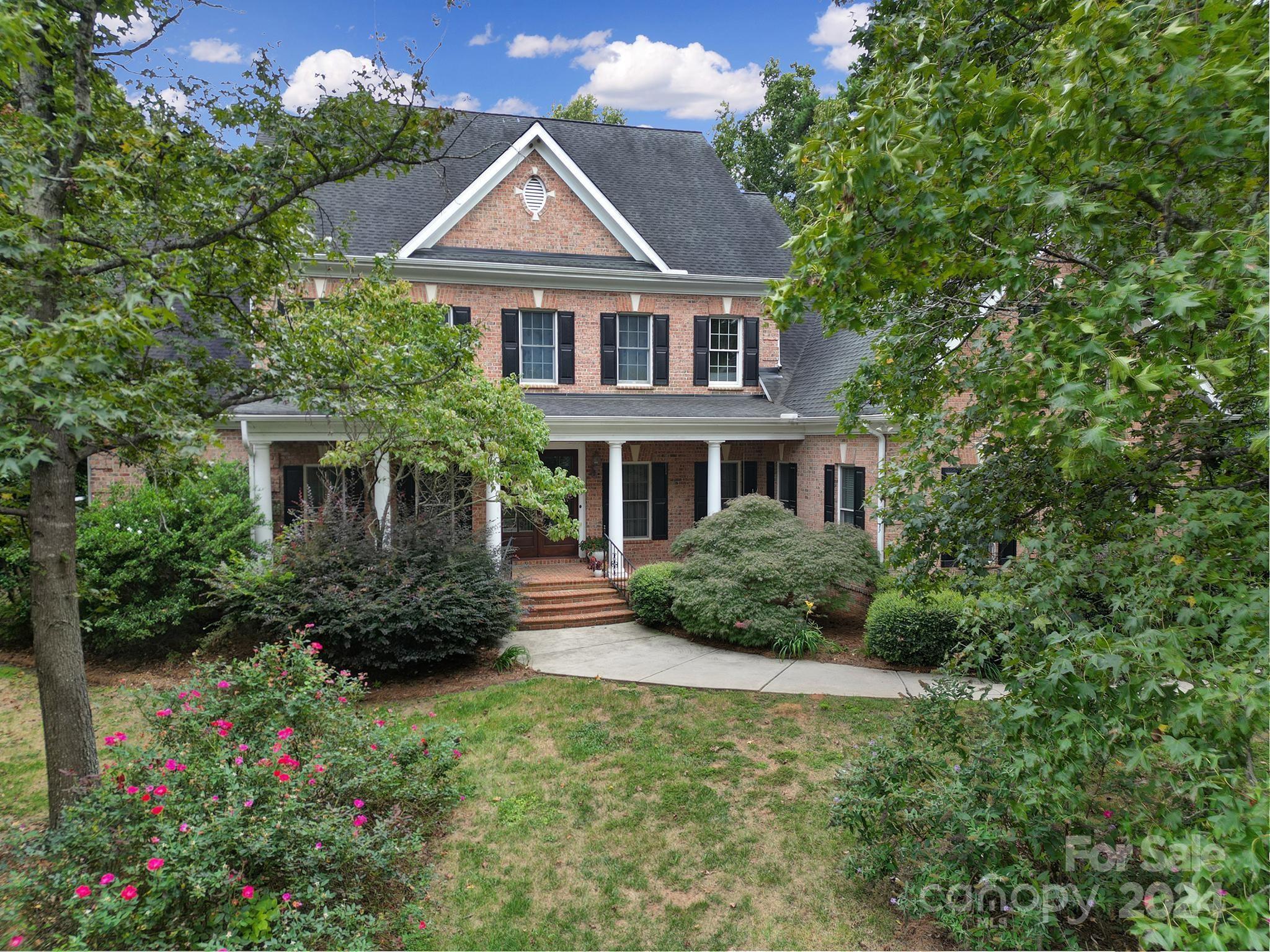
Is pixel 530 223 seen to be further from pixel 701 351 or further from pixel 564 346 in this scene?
pixel 701 351

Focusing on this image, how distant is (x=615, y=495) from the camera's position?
14.9 meters

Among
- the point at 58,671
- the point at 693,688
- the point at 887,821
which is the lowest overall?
the point at 693,688

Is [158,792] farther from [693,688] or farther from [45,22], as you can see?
[693,688]

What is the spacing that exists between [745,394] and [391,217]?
29.4 ft

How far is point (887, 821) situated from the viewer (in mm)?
4625

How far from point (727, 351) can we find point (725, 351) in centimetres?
5

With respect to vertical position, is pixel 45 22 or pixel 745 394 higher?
pixel 45 22

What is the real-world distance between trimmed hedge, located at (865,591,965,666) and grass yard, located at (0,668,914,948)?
77.1 inches

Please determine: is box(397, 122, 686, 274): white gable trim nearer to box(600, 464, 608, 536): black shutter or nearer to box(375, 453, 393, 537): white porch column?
box(375, 453, 393, 537): white porch column

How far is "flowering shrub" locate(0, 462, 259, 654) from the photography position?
938 cm

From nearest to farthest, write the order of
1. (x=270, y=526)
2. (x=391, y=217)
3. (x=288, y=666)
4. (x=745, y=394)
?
1. (x=288, y=666)
2. (x=270, y=526)
3. (x=391, y=217)
4. (x=745, y=394)

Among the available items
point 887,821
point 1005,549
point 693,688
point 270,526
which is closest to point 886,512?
point 887,821

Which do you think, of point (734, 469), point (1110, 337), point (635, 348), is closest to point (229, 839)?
point (1110, 337)

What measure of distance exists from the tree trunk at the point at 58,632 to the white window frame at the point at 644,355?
1179cm
